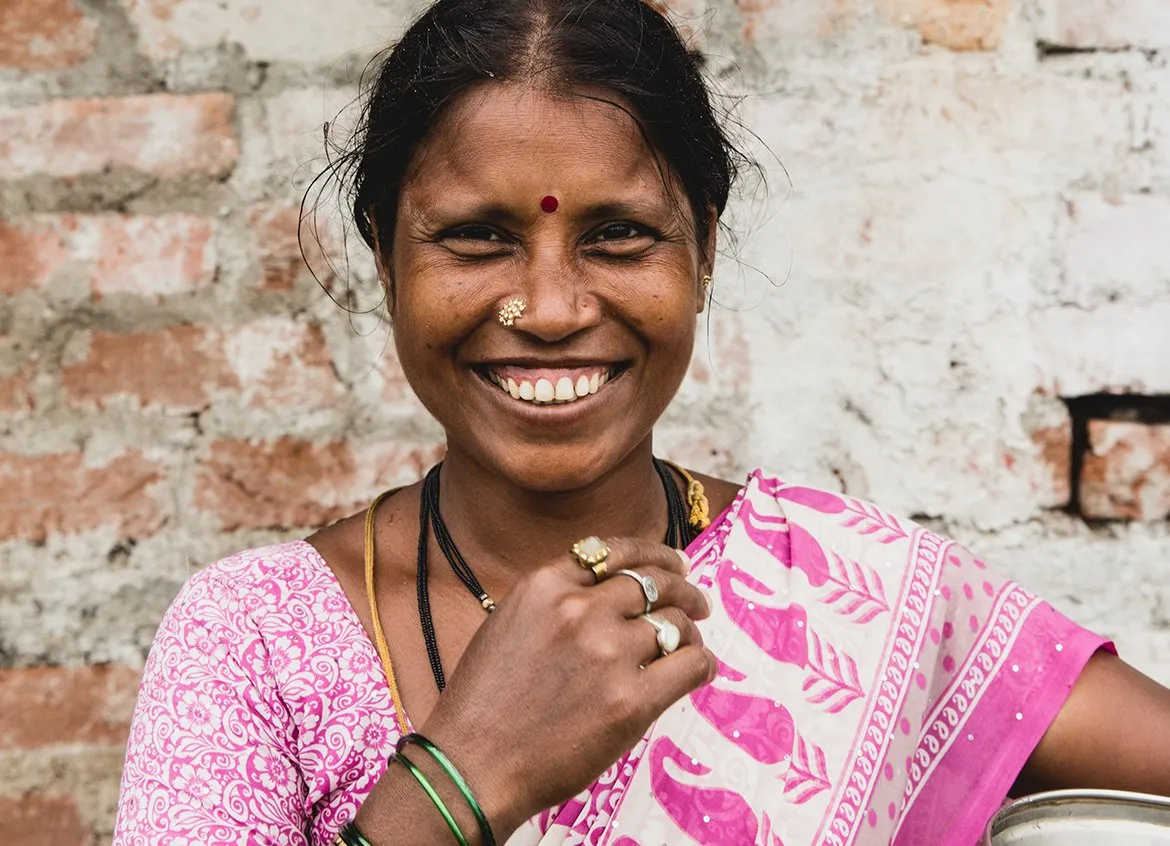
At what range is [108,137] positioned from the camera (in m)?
1.95

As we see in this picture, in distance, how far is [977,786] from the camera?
1.50 meters

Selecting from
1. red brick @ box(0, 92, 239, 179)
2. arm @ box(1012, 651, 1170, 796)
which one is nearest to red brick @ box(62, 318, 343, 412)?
red brick @ box(0, 92, 239, 179)

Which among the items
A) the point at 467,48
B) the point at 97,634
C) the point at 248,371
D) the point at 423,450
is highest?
the point at 467,48

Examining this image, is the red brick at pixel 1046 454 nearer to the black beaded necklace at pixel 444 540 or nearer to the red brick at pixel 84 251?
the black beaded necklace at pixel 444 540

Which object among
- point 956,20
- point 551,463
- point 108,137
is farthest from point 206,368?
point 956,20

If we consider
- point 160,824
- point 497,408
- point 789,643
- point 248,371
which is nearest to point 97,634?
point 248,371

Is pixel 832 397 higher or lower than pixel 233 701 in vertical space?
higher

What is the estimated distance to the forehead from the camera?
1385 mm

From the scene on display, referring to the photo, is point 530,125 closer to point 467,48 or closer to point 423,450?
point 467,48

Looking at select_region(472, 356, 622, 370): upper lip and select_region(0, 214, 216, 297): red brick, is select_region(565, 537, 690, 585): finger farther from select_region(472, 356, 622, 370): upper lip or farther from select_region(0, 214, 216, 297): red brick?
select_region(0, 214, 216, 297): red brick

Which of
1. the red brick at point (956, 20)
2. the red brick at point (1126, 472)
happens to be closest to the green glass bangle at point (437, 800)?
the red brick at point (1126, 472)

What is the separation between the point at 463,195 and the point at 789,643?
0.65 m

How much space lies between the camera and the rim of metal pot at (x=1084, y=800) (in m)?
1.09

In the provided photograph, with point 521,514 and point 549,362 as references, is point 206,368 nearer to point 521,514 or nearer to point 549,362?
point 521,514
